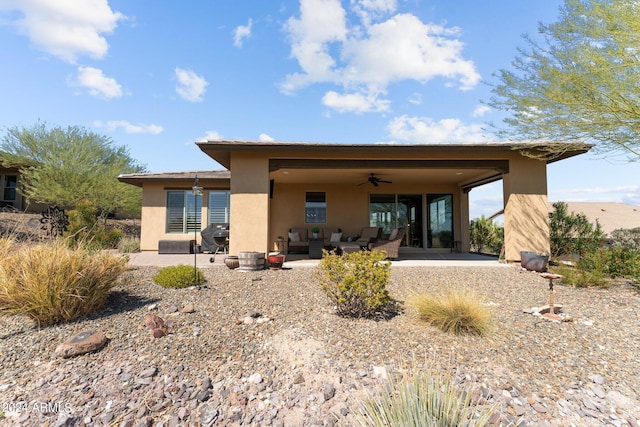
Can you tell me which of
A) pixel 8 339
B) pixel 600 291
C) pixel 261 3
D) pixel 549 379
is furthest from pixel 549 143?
pixel 8 339

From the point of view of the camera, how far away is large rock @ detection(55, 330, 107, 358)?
10.1 feet

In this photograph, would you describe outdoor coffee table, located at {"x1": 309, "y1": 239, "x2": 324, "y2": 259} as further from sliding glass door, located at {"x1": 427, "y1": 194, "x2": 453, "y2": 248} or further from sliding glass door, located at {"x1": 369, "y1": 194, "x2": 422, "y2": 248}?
sliding glass door, located at {"x1": 427, "y1": 194, "x2": 453, "y2": 248}

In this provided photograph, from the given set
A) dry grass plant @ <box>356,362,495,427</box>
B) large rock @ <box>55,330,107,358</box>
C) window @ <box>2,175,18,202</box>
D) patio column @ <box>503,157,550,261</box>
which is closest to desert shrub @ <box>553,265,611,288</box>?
patio column @ <box>503,157,550,261</box>

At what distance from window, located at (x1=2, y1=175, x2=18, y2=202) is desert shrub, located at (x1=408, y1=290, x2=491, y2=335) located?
25.2 metres

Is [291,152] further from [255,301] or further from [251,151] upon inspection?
[255,301]

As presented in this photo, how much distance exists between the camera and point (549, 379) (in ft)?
9.34

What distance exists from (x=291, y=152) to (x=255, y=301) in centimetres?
449

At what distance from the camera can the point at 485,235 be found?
1270cm

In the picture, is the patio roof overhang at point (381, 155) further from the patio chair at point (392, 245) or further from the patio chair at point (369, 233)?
the patio chair at point (369, 233)

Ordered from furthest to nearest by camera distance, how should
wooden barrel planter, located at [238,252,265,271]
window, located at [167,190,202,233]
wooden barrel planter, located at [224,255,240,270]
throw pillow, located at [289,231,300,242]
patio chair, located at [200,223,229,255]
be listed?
window, located at [167,190,202,233]
throw pillow, located at [289,231,300,242]
patio chair, located at [200,223,229,255]
wooden barrel planter, located at [224,255,240,270]
wooden barrel planter, located at [238,252,265,271]

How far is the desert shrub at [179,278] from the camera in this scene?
521 centimetres

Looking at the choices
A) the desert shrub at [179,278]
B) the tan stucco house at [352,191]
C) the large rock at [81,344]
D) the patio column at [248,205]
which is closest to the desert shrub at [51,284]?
the large rock at [81,344]

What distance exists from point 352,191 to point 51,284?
9.58m

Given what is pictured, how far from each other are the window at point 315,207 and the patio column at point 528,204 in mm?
6261
